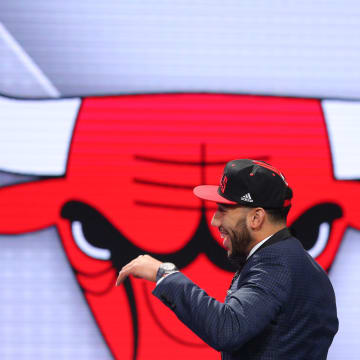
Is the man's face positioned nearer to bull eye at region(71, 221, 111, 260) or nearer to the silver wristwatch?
the silver wristwatch

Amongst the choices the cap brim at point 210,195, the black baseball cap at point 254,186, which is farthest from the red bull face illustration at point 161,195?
the black baseball cap at point 254,186

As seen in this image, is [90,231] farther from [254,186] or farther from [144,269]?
[254,186]

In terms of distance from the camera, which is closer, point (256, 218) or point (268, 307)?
point (268, 307)

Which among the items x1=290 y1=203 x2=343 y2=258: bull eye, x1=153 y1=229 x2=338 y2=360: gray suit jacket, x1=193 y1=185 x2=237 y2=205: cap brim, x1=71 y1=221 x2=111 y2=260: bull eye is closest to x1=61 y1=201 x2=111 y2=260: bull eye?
x1=71 y1=221 x2=111 y2=260: bull eye

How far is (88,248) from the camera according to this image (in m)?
2.82

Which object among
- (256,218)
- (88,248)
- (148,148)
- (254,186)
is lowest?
(88,248)

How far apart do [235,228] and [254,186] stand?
16 centimetres

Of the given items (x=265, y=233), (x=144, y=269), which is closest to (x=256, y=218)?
(x=265, y=233)

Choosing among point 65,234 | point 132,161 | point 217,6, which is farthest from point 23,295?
point 217,6

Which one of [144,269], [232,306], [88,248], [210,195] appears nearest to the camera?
[232,306]

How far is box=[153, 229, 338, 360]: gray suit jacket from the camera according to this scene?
1183 mm

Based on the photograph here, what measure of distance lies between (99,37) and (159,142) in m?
0.72

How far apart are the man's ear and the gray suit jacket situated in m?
0.06

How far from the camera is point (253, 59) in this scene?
2859mm
